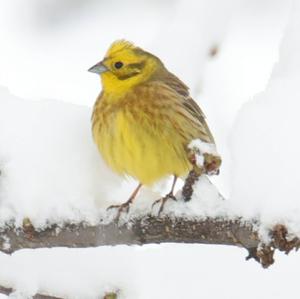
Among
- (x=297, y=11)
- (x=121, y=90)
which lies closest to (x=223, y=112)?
(x=297, y=11)

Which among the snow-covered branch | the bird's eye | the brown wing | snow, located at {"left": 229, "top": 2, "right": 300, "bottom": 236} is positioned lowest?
the snow-covered branch

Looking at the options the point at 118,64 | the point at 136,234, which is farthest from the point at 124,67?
the point at 136,234

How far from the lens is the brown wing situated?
3773mm

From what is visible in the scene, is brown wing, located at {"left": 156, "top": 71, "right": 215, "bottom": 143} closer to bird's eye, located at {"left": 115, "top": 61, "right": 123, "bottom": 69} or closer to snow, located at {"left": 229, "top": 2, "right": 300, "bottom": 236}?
bird's eye, located at {"left": 115, "top": 61, "right": 123, "bottom": 69}

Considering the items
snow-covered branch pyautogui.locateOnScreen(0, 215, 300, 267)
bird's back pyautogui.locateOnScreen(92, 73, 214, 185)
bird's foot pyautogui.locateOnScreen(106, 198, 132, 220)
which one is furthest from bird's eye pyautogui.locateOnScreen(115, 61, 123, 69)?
Result: snow-covered branch pyautogui.locateOnScreen(0, 215, 300, 267)

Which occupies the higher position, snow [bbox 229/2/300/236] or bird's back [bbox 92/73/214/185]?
snow [bbox 229/2/300/236]

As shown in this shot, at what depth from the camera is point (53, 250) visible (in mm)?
3121

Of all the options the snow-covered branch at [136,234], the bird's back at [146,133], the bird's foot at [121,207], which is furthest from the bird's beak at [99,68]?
the snow-covered branch at [136,234]

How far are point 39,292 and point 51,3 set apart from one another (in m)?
3.85

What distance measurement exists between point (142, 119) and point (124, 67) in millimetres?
372

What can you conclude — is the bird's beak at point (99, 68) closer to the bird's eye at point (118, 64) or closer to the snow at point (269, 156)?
the bird's eye at point (118, 64)

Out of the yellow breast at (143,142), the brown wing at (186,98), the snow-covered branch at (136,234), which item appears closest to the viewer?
the snow-covered branch at (136,234)

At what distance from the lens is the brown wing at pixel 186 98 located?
3.77 meters

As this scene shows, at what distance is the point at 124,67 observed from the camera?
12.8 feet
